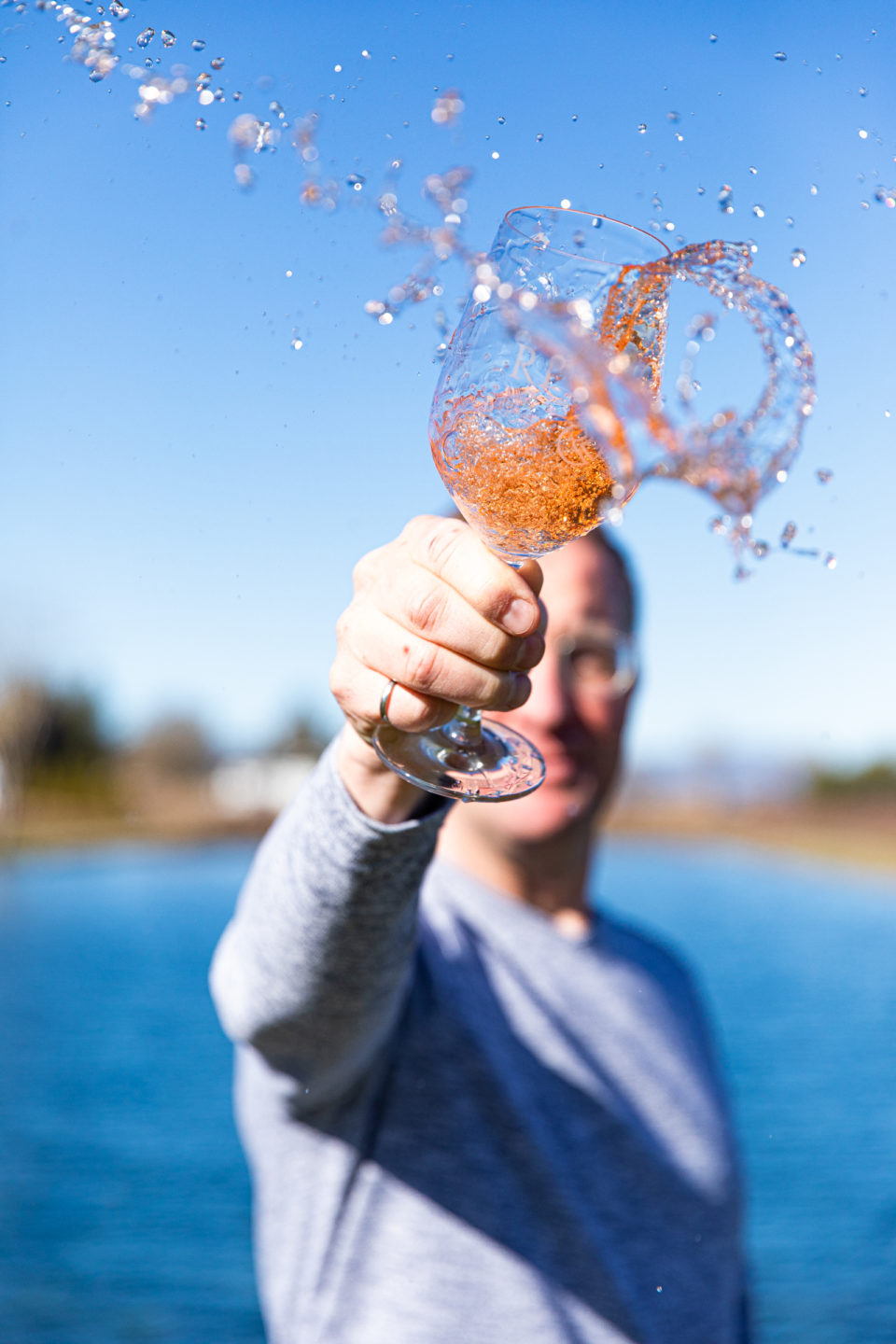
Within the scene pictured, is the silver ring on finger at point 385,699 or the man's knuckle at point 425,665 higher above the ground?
the man's knuckle at point 425,665

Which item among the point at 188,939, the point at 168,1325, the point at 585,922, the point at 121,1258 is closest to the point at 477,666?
the point at 585,922

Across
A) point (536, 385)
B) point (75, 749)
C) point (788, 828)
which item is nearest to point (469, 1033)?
point (536, 385)

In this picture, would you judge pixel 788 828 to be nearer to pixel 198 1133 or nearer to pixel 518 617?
pixel 198 1133

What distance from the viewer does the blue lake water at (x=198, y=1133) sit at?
8648 mm

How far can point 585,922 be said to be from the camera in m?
1.93

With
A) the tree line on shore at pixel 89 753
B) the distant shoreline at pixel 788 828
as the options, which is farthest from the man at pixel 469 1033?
the distant shoreline at pixel 788 828

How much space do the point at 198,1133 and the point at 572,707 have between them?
11569 millimetres

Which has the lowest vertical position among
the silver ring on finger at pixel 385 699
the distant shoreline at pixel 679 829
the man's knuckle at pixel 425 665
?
the distant shoreline at pixel 679 829

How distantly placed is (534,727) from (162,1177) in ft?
34.4

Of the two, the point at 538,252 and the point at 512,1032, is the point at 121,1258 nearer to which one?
the point at 512,1032

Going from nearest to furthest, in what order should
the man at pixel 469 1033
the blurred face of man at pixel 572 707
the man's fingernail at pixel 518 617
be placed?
1. the man's fingernail at pixel 518 617
2. the man at pixel 469 1033
3. the blurred face of man at pixel 572 707

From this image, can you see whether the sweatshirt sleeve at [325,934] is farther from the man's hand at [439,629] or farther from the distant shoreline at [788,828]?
the distant shoreline at [788,828]

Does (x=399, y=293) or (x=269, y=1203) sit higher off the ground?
(x=399, y=293)

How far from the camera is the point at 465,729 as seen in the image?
1078 millimetres
